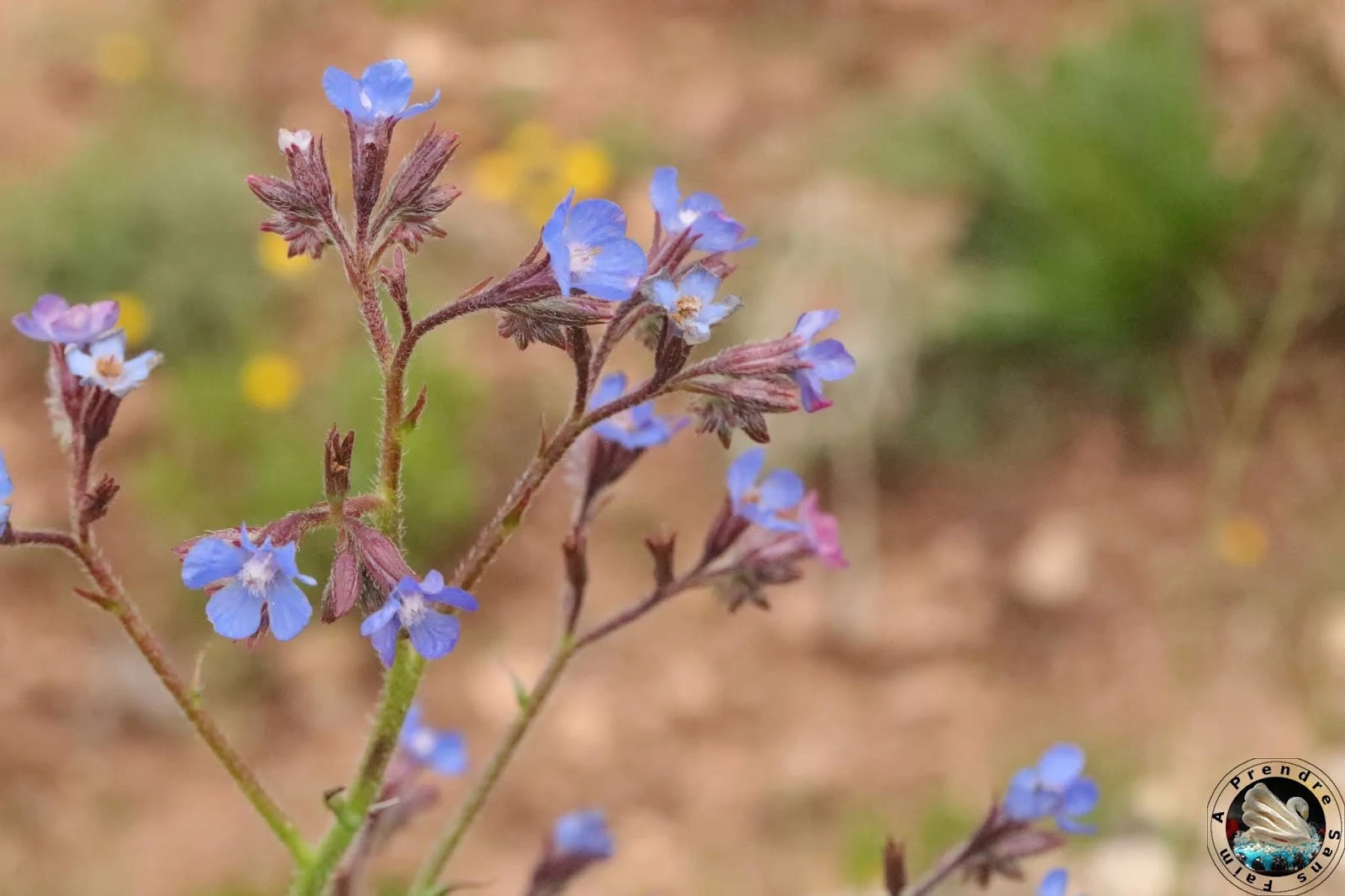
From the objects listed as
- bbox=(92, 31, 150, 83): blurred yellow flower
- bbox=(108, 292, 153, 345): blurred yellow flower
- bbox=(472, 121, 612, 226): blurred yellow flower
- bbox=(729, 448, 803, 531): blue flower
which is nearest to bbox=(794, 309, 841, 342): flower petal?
bbox=(729, 448, 803, 531): blue flower

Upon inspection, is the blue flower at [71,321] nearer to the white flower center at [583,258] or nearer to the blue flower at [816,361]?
the white flower center at [583,258]

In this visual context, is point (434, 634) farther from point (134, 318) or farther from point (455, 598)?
point (134, 318)

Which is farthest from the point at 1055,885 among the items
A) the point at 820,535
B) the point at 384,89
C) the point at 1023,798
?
the point at 384,89

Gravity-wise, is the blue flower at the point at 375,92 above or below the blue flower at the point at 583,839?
above

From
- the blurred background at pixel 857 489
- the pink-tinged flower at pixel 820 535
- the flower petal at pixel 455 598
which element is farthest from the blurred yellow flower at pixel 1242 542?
the flower petal at pixel 455 598

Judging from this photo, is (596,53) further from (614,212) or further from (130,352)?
(614,212)

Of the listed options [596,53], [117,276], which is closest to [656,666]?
[117,276]
